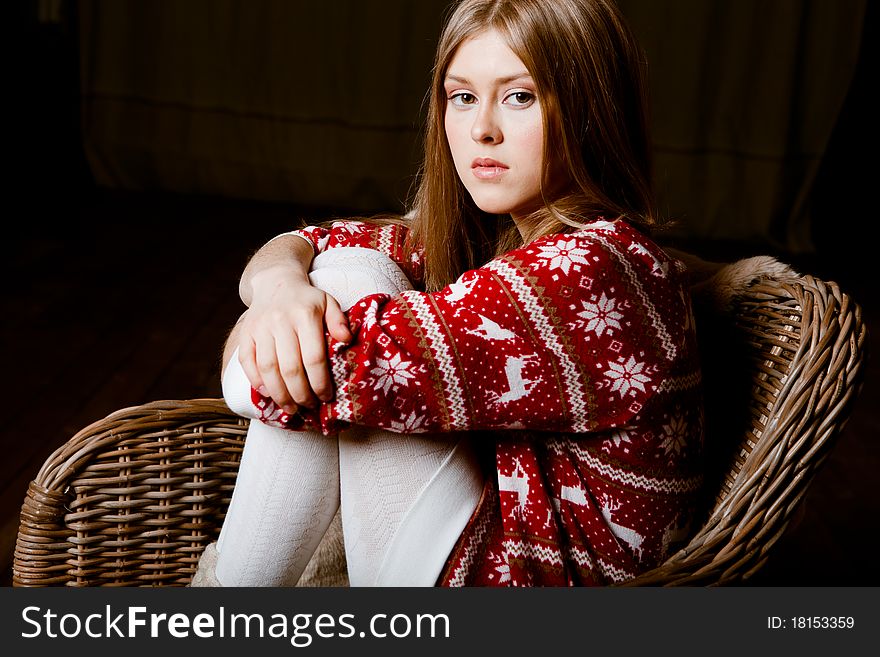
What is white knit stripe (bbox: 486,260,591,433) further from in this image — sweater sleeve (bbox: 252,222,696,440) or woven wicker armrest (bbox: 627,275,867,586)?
woven wicker armrest (bbox: 627,275,867,586)

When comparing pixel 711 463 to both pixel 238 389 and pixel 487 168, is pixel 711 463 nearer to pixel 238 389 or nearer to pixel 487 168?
pixel 487 168

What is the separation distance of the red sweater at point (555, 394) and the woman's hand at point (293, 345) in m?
0.02

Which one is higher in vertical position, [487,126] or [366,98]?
[487,126]

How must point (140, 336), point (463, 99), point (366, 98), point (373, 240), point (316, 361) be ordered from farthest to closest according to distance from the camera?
point (366, 98)
point (140, 336)
point (373, 240)
point (463, 99)
point (316, 361)

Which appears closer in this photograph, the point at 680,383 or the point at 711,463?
the point at 680,383

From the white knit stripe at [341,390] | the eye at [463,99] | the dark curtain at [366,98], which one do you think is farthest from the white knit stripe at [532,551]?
the dark curtain at [366,98]

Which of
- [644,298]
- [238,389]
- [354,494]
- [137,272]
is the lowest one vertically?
[137,272]

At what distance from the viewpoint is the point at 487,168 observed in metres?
1.05

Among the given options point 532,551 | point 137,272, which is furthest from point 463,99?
point 137,272

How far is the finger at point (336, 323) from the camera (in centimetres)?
87

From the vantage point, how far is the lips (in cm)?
104

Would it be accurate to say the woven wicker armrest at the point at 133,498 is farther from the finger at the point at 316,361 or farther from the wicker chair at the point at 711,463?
the finger at the point at 316,361

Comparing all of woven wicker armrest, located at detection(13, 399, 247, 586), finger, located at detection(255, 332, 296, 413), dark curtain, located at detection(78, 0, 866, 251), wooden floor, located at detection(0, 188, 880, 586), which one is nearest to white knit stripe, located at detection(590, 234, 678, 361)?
finger, located at detection(255, 332, 296, 413)

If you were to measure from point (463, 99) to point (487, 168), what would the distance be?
0.09 m
